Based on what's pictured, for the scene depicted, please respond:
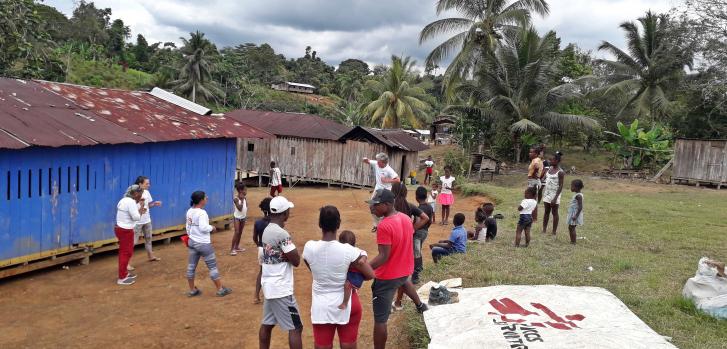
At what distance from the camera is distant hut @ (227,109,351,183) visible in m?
22.0

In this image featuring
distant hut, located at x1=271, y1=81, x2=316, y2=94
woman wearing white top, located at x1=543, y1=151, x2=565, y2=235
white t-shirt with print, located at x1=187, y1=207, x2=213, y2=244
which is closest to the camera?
white t-shirt with print, located at x1=187, y1=207, x2=213, y2=244

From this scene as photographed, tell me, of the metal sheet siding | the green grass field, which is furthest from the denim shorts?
the metal sheet siding

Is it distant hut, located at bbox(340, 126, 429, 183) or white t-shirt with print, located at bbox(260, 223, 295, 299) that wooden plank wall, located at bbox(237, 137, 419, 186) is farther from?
white t-shirt with print, located at bbox(260, 223, 295, 299)

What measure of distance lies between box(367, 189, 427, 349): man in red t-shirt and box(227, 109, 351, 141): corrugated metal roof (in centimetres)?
1707

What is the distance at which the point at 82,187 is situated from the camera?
29.8 feet

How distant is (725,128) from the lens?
24109mm

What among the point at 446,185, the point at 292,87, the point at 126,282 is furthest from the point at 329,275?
the point at 292,87

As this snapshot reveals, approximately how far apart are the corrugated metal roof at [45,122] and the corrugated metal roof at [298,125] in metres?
12.6

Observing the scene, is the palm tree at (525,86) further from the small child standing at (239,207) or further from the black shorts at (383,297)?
the black shorts at (383,297)

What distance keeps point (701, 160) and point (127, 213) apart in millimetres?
21428

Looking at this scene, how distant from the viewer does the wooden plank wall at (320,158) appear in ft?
70.6

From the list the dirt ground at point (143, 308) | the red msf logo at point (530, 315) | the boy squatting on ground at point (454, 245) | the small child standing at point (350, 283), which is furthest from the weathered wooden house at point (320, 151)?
the small child standing at point (350, 283)

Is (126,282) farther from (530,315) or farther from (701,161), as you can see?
(701,161)

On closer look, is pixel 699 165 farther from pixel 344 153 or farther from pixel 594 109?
pixel 344 153
